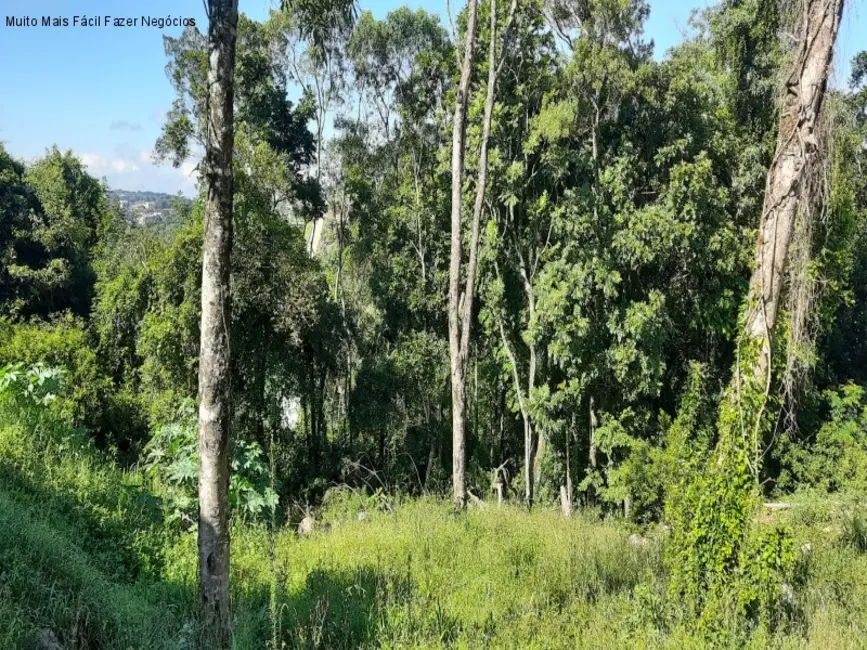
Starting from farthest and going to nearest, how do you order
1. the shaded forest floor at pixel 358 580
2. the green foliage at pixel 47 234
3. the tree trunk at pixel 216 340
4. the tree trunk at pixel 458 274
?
the green foliage at pixel 47 234
the tree trunk at pixel 458 274
the shaded forest floor at pixel 358 580
the tree trunk at pixel 216 340

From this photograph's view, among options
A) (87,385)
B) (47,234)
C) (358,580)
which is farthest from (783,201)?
(47,234)

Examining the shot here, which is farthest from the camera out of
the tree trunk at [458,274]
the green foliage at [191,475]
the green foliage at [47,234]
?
the green foliage at [47,234]

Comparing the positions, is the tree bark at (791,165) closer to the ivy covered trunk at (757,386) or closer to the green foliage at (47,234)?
the ivy covered trunk at (757,386)

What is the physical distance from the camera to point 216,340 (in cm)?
375

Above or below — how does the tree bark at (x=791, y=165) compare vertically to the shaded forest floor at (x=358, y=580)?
above

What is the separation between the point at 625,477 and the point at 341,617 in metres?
8.74

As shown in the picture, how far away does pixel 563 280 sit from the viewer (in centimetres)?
1166

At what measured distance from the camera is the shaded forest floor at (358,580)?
3.88 m

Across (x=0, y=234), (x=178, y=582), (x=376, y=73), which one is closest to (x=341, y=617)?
(x=178, y=582)

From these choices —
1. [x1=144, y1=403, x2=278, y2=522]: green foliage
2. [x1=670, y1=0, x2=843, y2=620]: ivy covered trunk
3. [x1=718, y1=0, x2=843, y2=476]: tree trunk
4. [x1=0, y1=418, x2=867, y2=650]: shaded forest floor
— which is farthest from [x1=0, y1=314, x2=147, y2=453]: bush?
[x1=718, y1=0, x2=843, y2=476]: tree trunk

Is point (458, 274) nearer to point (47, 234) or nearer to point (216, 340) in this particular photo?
point (216, 340)

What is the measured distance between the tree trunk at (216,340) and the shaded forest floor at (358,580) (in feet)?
1.01

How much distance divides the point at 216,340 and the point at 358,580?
2.52 m

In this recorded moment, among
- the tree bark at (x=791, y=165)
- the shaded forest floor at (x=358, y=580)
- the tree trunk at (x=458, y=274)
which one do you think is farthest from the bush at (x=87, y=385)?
the tree bark at (x=791, y=165)
